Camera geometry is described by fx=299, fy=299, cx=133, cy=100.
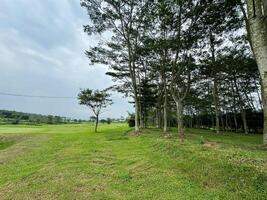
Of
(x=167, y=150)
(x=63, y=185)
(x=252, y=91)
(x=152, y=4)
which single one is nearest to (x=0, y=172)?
(x=63, y=185)

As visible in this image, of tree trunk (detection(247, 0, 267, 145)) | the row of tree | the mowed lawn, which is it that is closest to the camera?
the mowed lawn

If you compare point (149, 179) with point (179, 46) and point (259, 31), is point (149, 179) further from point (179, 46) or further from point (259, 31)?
point (179, 46)

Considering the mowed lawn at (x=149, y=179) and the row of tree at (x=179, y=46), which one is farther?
the row of tree at (x=179, y=46)

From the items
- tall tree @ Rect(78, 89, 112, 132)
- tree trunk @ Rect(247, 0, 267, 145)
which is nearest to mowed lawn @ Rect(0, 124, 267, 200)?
tree trunk @ Rect(247, 0, 267, 145)

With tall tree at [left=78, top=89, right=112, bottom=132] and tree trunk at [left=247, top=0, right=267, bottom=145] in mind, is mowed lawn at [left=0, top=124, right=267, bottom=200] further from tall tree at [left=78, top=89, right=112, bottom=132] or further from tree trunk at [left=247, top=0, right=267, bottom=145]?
tall tree at [left=78, top=89, right=112, bottom=132]

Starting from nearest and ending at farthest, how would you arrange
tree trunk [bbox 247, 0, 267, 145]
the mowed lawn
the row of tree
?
the mowed lawn
tree trunk [bbox 247, 0, 267, 145]
the row of tree

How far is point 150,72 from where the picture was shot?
3325 centimetres

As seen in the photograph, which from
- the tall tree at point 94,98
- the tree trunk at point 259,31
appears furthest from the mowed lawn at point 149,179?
the tall tree at point 94,98

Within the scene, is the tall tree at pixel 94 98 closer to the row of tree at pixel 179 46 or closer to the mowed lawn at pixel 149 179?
the row of tree at pixel 179 46

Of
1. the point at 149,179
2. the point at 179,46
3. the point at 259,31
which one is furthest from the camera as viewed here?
the point at 179,46

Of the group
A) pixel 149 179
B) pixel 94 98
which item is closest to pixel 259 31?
pixel 149 179

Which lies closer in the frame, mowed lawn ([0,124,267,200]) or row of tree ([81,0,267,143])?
mowed lawn ([0,124,267,200])

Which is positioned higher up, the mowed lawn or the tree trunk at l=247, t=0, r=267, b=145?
the tree trunk at l=247, t=0, r=267, b=145

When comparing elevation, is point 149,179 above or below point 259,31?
below
